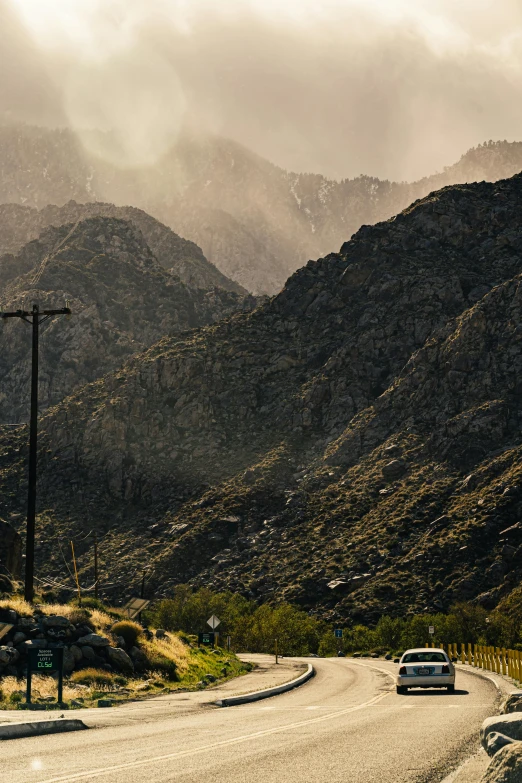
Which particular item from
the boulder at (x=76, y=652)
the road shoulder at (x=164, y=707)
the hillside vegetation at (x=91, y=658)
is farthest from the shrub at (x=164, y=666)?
the boulder at (x=76, y=652)

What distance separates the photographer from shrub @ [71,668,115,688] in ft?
97.8

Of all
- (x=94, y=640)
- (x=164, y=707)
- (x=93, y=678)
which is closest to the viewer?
(x=164, y=707)

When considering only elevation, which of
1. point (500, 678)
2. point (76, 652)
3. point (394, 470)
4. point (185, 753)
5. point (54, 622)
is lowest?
point (500, 678)

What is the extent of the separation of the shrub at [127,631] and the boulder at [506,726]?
23238 mm

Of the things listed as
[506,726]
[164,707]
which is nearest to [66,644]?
[164,707]

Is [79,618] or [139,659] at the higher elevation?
[79,618]

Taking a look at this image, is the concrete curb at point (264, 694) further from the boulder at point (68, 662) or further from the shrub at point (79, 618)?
the shrub at point (79, 618)

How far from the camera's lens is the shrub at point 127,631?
3523 centimetres

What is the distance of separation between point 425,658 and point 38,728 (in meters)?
16.8

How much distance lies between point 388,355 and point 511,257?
2465cm

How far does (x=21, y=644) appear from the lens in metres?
30.3

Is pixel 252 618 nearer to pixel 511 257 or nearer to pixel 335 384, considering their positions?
pixel 335 384

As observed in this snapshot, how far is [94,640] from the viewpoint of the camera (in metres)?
32.6

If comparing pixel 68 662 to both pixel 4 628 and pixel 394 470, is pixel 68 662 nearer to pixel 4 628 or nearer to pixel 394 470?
pixel 4 628
